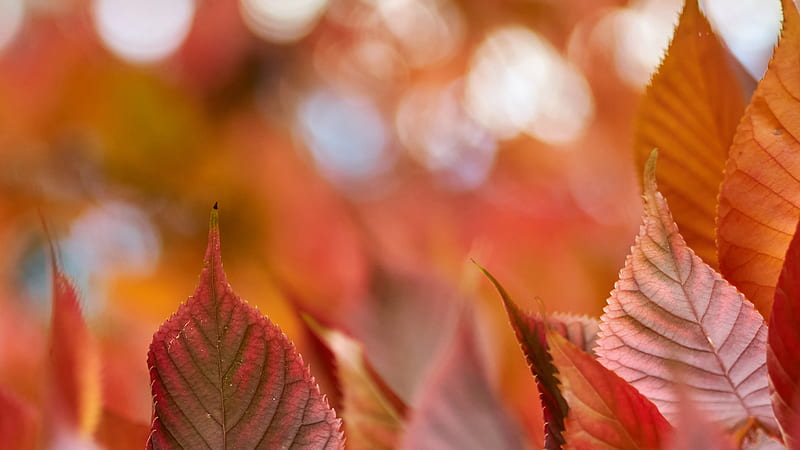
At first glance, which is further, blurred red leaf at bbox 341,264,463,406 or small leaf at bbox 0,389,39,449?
blurred red leaf at bbox 341,264,463,406

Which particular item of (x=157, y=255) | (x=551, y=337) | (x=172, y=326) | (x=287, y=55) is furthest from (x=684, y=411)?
(x=287, y=55)

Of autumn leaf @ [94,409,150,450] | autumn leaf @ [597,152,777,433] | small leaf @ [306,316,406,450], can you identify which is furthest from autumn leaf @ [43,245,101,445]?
autumn leaf @ [597,152,777,433]

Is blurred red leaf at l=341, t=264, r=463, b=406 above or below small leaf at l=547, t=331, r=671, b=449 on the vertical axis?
above

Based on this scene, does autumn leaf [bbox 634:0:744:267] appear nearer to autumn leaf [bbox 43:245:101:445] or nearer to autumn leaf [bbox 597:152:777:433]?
autumn leaf [bbox 597:152:777:433]

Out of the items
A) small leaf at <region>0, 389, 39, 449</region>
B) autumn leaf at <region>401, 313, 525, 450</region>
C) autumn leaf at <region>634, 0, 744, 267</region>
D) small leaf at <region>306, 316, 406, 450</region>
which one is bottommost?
autumn leaf at <region>401, 313, 525, 450</region>

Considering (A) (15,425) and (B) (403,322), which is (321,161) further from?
(A) (15,425)

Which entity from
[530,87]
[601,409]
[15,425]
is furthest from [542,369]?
[530,87]

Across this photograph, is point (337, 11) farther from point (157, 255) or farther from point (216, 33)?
point (157, 255)
